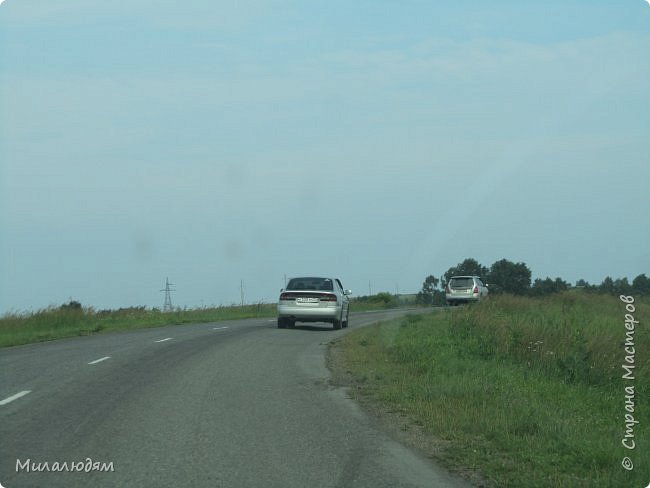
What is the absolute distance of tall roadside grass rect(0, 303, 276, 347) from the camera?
97.6 ft

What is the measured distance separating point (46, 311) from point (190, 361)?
20844 mm

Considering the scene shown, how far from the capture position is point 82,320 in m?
37.9

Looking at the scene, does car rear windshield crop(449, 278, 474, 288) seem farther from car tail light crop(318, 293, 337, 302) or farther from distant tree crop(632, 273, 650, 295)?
car tail light crop(318, 293, 337, 302)

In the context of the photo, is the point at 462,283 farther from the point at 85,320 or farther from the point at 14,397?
the point at 14,397

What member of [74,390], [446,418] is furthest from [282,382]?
[446,418]

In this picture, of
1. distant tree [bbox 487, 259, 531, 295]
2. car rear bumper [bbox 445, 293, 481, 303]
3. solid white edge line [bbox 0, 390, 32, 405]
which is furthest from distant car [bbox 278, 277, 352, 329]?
distant tree [bbox 487, 259, 531, 295]

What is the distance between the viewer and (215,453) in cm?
893

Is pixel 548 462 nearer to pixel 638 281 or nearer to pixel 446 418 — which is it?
pixel 446 418

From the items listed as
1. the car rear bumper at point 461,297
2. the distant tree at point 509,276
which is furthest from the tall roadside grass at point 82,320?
the distant tree at point 509,276

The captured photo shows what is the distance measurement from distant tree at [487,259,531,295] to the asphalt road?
4728 cm

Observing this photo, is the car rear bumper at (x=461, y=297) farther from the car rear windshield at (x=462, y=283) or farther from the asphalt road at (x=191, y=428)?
the asphalt road at (x=191, y=428)

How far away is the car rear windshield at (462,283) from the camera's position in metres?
43.3

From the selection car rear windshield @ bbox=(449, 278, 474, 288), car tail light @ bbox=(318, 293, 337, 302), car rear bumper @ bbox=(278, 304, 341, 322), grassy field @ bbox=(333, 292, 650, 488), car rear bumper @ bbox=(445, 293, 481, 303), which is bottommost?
grassy field @ bbox=(333, 292, 650, 488)

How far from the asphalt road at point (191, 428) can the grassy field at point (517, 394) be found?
75cm
